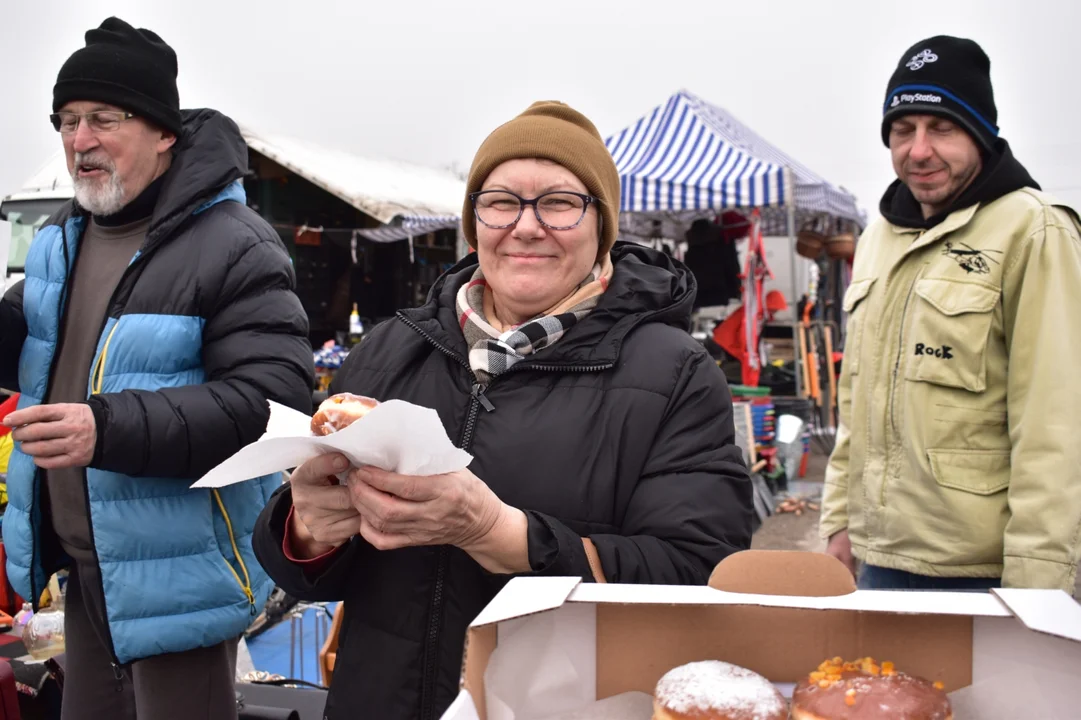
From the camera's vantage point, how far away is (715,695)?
3.14ft

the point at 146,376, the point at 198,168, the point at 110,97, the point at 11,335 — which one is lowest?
the point at 146,376

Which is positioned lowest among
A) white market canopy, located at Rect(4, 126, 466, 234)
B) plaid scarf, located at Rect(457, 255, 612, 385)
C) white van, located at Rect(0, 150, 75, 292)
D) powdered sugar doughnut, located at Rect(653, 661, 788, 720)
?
powdered sugar doughnut, located at Rect(653, 661, 788, 720)

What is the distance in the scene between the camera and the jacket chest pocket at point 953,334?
216cm

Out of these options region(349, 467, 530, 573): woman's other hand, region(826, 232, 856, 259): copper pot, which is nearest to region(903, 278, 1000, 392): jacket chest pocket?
region(349, 467, 530, 573): woman's other hand

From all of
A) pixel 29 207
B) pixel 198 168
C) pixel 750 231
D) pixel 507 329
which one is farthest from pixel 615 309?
pixel 29 207

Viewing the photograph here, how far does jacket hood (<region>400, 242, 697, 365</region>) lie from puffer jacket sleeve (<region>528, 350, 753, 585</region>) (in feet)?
0.45

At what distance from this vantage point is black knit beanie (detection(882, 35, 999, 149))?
7.48 ft

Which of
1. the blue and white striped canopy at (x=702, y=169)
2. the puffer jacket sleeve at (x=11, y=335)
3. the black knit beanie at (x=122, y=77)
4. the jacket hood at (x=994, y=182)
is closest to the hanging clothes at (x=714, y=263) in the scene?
the blue and white striped canopy at (x=702, y=169)

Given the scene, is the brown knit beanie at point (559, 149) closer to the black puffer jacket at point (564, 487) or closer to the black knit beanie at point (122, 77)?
the black puffer jacket at point (564, 487)

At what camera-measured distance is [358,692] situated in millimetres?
1532

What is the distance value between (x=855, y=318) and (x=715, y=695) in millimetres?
1987

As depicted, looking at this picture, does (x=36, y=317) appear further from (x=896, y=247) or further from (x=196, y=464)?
(x=896, y=247)

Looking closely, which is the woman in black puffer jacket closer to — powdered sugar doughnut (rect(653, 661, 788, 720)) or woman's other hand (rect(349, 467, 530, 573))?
woman's other hand (rect(349, 467, 530, 573))

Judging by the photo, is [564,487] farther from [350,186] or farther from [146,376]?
[350,186]
